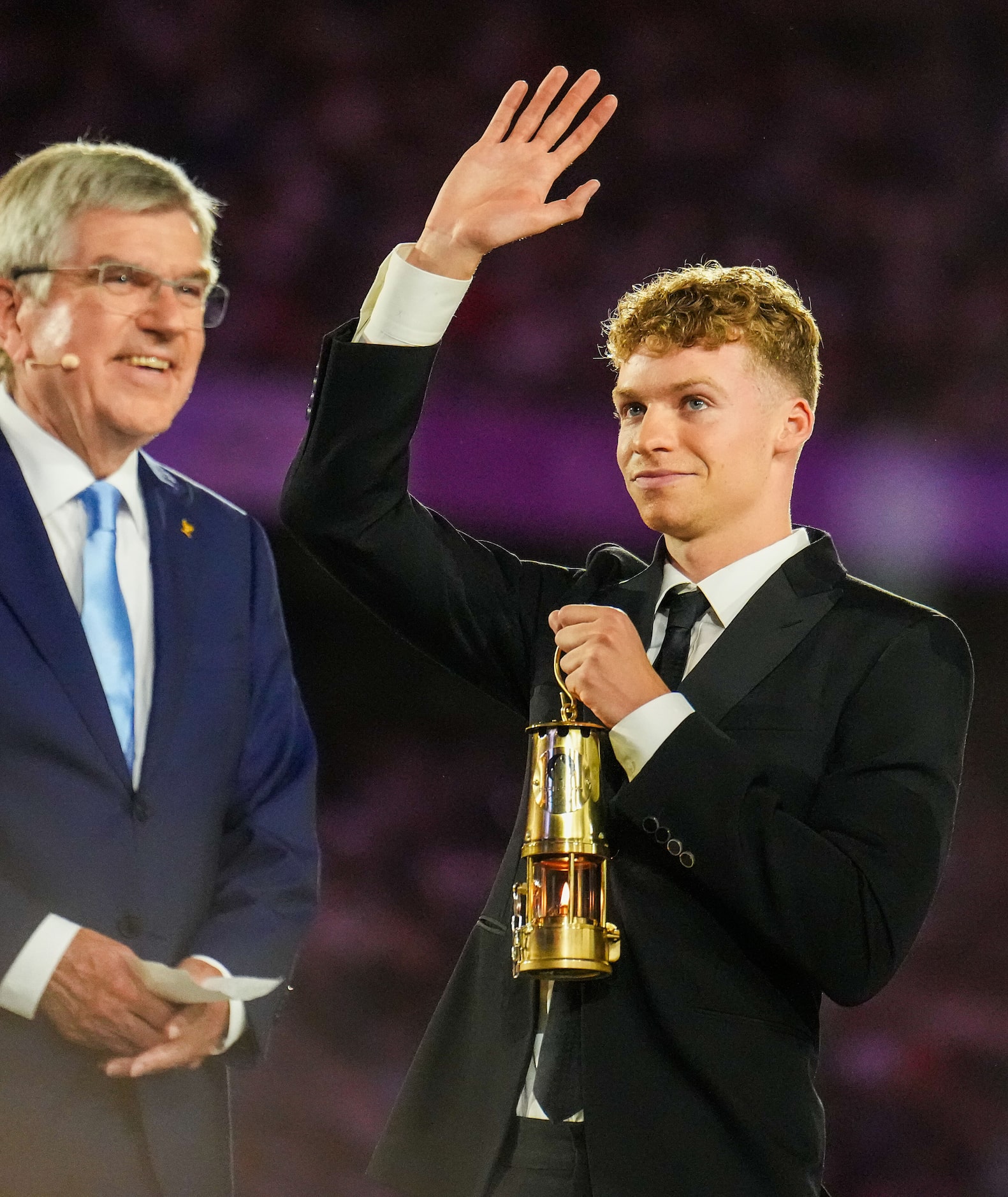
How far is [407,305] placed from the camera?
2.24 meters

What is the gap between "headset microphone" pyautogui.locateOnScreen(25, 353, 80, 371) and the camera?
2262 mm

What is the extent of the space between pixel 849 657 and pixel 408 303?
77 cm

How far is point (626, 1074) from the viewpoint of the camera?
2.00 meters

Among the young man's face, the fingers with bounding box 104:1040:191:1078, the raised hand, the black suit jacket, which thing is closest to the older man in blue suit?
the fingers with bounding box 104:1040:191:1078

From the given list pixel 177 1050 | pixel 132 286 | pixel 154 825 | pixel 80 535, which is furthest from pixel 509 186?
pixel 177 1050

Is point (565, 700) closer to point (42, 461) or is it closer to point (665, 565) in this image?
point (665, 565)

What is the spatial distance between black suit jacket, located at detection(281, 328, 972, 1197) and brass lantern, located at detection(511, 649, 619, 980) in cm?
6

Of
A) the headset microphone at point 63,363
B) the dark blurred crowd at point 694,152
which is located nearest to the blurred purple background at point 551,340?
the dark blurred crowd at point 694,152

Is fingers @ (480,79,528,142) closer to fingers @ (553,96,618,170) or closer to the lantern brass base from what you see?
fingers @ (553,96,618,170)

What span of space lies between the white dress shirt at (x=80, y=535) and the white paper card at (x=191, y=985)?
0.05 ft

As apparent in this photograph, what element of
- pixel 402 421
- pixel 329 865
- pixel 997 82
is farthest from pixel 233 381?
pixel 997 82

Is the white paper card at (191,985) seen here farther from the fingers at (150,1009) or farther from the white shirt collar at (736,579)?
the white shirt collar at (736,579)

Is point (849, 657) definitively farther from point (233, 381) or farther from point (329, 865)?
point (233, 381)

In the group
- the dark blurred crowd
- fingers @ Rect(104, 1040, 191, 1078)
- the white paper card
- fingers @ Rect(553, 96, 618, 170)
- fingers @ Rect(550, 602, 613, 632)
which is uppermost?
the dark blurred crowd
